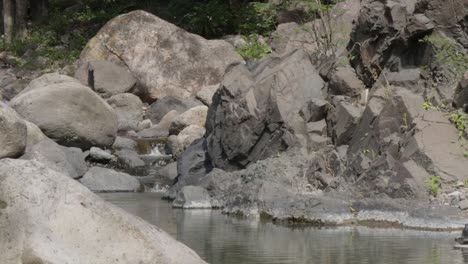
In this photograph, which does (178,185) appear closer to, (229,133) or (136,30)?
(229,133)

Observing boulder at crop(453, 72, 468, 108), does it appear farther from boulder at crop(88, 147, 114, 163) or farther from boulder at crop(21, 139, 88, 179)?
boulder at crop(88, 147, 114, 163)

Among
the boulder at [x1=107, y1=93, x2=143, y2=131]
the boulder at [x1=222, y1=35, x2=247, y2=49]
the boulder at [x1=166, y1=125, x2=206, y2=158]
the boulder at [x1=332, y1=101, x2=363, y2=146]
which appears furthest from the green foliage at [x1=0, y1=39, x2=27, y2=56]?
the boulder at [x1=332, y1=101, x2=363, y2=146]

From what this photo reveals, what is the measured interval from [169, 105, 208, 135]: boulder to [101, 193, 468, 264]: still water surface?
335 inches

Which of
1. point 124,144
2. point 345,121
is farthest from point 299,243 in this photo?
point 124,144

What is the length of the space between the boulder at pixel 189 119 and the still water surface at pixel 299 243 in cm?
852

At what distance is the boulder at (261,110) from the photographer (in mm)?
18047

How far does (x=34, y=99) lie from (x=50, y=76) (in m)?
4.24

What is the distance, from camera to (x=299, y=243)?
13.2m

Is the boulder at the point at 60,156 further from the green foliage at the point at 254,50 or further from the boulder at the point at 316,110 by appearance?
the green foliage at the point at 254,50

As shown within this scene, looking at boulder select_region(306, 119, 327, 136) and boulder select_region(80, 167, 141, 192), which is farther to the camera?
boulder select_region(80, 167, 141, 192)

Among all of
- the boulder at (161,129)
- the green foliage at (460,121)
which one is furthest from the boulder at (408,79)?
the boulder at (161,129)

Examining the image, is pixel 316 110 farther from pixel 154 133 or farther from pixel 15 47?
pixel 15 47

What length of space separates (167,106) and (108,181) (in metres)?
7.80

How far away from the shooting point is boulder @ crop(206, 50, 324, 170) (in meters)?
18.0
